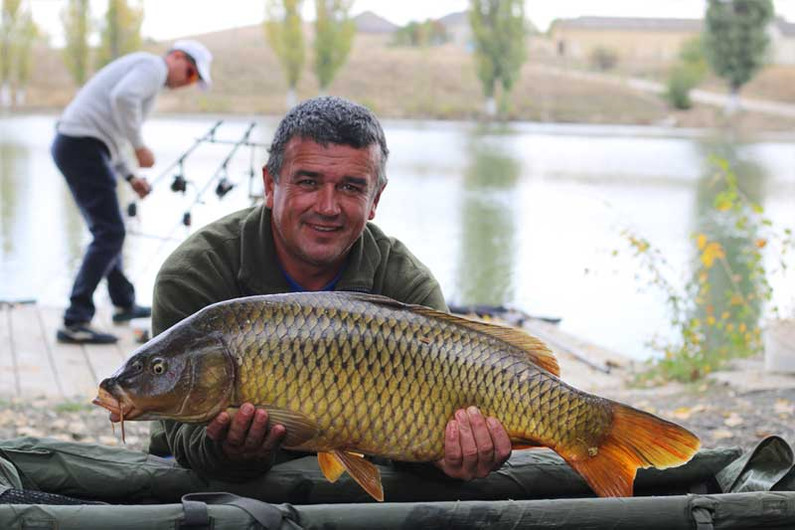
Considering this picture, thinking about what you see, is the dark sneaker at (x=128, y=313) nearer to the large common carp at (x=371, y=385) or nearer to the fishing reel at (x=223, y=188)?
the fishing reel at (x=223, y=188)

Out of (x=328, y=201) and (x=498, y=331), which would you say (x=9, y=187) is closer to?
(x=328, y=201)

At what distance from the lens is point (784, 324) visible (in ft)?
16.3

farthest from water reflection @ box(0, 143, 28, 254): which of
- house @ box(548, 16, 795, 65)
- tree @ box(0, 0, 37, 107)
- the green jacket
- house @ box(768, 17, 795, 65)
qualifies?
house @ box(768, 17, 795, 65)

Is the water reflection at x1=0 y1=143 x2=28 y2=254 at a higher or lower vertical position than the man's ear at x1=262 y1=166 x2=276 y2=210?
lower

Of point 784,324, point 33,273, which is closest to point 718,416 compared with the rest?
point 784,324

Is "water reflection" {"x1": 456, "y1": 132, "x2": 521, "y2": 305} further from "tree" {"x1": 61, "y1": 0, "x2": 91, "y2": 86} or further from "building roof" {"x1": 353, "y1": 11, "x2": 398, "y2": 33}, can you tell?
"building roof" {"x1": 353, "y1": 11, "x2": 398, "y2": 33}

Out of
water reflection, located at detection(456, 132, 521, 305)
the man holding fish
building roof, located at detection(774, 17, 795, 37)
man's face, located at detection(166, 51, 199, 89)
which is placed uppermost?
building roof, located at detection(774, 17, 795, 37)

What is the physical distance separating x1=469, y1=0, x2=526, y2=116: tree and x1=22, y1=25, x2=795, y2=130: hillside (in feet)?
3.53

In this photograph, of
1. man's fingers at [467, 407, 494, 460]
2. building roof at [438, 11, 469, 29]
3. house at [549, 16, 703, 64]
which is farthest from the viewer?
building roof at [438, 11, 469, 29]

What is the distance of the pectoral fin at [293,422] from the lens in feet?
5.37

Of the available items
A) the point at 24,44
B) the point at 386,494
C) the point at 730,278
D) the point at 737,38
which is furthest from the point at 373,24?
the point at 386,494

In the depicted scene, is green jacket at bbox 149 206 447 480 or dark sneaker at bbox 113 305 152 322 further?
dark sneaker at bbox 113 305 152 322

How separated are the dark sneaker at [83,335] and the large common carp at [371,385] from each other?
3.60 meters

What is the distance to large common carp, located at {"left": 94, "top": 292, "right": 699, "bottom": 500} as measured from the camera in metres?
1.61
